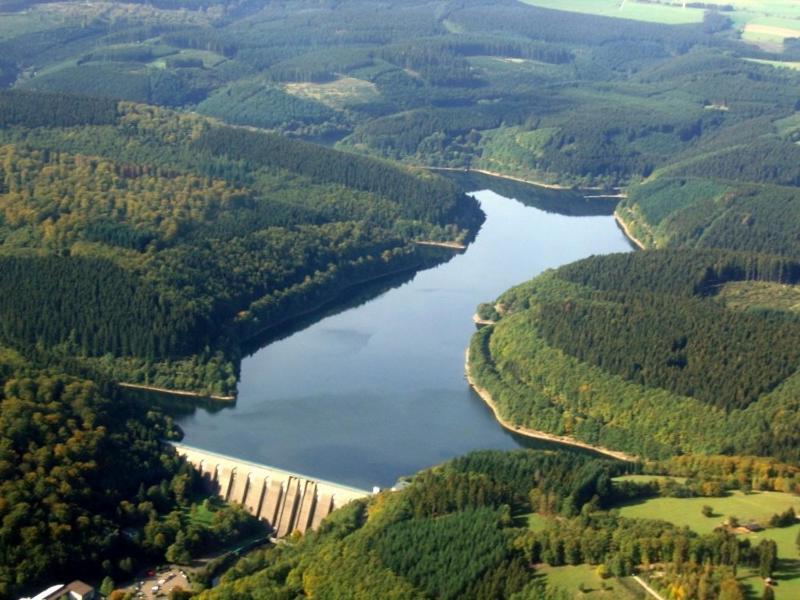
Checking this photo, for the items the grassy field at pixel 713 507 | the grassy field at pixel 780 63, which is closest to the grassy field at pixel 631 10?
the grassy field at pixel 780 63

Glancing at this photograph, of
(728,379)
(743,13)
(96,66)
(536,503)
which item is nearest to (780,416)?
(728,379)

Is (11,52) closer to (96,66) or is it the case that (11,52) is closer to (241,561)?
(96,66)

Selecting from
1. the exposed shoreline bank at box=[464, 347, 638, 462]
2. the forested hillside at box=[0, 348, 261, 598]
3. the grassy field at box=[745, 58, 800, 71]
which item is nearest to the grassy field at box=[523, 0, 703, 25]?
the grassy field at box=[745, 58, 800, 71]

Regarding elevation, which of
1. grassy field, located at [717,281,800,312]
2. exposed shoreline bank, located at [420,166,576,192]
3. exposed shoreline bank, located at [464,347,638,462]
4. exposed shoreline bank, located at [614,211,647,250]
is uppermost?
grassy field, located at [717,281,800,312]

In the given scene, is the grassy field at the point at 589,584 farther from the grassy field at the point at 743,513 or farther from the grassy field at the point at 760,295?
the grassy field at the point at 760,295

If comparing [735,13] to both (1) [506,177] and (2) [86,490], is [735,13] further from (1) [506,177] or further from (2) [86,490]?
(2) [86,490]

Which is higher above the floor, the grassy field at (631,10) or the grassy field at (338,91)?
the grassy field at (631,10)

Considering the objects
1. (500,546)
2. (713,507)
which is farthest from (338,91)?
(500,546)

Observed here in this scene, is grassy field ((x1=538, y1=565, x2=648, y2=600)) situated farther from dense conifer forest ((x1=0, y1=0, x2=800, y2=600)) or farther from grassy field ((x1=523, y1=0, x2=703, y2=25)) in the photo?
grassy field ((x1=523, y1=0, x2=703, y2=25))
